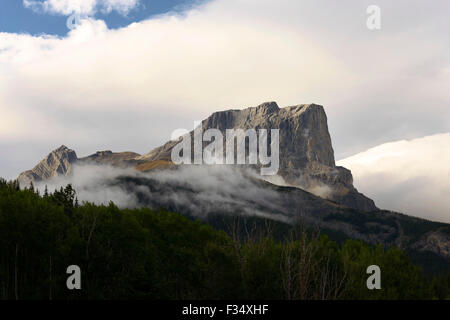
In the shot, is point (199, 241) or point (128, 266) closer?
point (128, 266)

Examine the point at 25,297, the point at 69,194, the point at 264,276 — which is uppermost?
the point at 69,194

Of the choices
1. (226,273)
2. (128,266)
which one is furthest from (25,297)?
(226,273)

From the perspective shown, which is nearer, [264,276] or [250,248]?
[250,248]

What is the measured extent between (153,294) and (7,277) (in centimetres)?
2194

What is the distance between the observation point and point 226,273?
47.1 m

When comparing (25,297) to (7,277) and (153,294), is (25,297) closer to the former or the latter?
(7,277)

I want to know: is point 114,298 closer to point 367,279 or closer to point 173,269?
point 173,269

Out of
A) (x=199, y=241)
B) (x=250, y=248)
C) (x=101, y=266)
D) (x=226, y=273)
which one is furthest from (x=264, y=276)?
(x=199, y=241)

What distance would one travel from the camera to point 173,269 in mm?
81438

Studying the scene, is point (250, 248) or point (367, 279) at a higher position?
point (250, 248)
